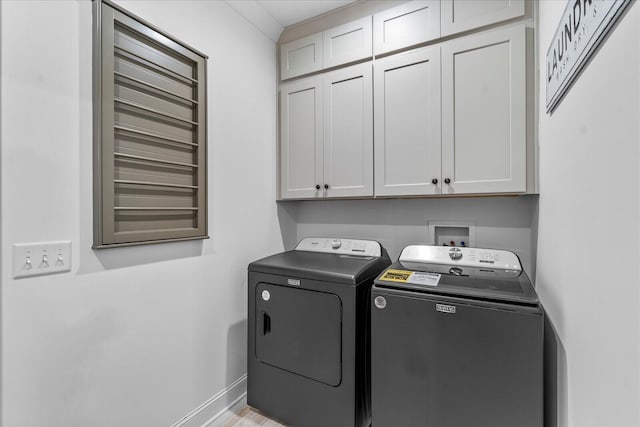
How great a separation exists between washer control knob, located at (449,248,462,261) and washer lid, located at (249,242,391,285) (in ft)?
1.37

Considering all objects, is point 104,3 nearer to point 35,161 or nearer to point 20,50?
point 20,50

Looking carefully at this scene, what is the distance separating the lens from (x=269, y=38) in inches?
87.6

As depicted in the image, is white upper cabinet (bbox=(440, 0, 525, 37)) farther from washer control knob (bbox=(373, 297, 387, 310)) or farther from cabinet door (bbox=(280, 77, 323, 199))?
washer control knob (bbox=(373, 297, 387, 310))

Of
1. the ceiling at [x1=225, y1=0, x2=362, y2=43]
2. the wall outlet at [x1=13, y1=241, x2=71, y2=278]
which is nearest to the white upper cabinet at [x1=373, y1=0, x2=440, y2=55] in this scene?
the ceiling at [x1=225, y1=0, x2=362, y2=43]

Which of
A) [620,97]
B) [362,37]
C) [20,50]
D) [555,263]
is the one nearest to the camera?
[620,97]

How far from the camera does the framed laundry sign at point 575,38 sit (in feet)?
2.16

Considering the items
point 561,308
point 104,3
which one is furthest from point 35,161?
point 561,308

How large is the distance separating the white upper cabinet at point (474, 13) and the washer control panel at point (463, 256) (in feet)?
4.06

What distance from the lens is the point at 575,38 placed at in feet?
2.85

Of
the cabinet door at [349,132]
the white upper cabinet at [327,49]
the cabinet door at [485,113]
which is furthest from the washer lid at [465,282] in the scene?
the white upper cabinet at [327,49]

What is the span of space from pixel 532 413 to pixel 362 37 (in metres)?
2.13

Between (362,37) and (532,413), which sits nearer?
(532,413)

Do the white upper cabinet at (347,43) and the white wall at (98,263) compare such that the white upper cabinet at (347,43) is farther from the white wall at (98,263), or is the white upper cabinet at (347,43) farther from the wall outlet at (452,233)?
the wall outlet at (452,233)

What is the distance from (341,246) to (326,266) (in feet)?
1.52
